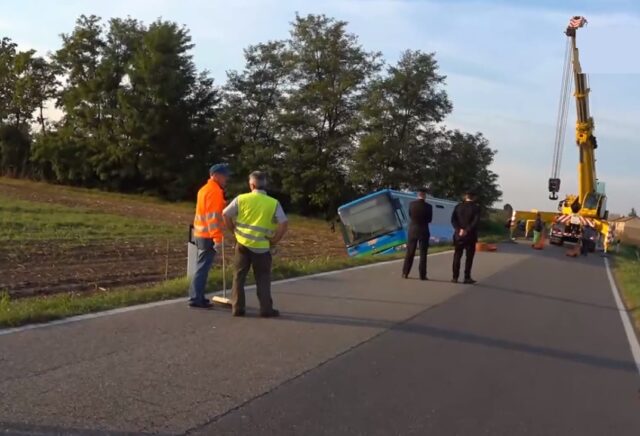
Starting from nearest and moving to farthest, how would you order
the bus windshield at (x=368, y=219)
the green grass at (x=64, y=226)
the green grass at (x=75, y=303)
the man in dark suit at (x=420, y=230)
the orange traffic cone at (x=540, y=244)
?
1. the green grass at (x=75, y=303)
2. the man in dark suit at (x=420, y=230)
3. the green grass at (x=64, y=226)
4. the bus windshield at (x=368, y=219)
5. the orange traffic cone at (x=540, y=244)

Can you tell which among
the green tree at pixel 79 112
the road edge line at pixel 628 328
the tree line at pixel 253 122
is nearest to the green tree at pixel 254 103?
the tree line at pixel 253 122

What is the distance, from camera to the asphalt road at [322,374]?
203 inches

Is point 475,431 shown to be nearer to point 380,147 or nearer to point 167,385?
point 167,385

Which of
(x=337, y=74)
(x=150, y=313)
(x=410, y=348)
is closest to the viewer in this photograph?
Answer: (x=410, y=348)

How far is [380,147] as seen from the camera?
156ft

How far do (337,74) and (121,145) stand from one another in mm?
17180

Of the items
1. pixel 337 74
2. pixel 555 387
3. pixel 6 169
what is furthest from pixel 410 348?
pixel 6 169

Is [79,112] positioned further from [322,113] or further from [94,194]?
[322,113]

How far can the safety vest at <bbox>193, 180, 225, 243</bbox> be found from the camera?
Result: 9031 mm

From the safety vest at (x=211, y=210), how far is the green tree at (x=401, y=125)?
38.8 metres

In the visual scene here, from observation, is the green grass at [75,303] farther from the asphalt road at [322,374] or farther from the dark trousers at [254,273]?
the dark trousers at [254,273]

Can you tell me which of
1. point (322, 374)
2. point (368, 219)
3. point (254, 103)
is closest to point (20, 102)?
point (254, 103)

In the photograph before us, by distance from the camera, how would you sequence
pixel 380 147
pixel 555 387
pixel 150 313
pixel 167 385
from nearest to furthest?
1. pixel 167 385
2. pixel 555 387
3. pixel 150 313
4. pixel 380 147

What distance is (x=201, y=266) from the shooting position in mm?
9125
